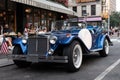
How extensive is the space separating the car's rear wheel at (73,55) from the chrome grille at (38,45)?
634 mm

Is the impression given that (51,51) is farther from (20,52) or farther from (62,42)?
(20,52)

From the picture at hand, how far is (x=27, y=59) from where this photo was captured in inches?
361

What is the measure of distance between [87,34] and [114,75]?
8.20ft

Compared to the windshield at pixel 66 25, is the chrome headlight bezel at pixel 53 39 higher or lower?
lower

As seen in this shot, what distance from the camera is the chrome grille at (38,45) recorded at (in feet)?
30.1

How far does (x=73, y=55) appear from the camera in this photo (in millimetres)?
9234

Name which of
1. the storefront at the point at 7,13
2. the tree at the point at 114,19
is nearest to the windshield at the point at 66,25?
the storefront at the point at 7,13

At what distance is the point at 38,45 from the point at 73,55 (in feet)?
3.76

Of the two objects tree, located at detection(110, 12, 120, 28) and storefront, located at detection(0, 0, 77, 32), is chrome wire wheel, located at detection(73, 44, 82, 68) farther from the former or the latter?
tree, located at detection(110, 12, 120, 28)

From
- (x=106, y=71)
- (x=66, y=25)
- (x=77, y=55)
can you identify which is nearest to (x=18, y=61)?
(x=77, y=55)

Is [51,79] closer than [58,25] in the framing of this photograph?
Yes

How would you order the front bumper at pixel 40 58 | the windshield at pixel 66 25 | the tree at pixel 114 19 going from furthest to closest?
the tree at pixel 114 19 < the windshield at pixel 66 25 < the front bumper at pixel 40 58

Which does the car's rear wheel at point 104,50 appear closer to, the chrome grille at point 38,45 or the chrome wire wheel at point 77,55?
the chrome wire wheel at point 77,55

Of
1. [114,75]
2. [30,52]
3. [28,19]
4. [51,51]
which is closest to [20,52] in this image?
[30,52]
